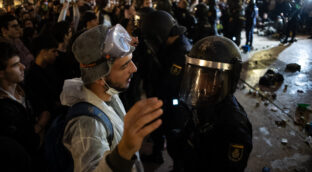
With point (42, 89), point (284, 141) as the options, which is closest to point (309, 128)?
point (284, 141)

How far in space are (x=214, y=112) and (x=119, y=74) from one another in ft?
2.96

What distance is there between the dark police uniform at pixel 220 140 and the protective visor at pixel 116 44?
0.91 metres

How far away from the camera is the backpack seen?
4.77 feet

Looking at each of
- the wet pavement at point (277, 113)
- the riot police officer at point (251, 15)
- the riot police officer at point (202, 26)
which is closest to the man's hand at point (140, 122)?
the wet pavement at point (277, 113)

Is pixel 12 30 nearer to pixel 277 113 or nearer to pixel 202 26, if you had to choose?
pixel 202 26

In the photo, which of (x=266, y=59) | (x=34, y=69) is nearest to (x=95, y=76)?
(x=34, y=69)

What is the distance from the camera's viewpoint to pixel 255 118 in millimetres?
5043

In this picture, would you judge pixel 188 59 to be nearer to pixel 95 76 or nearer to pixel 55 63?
pixel 95 76

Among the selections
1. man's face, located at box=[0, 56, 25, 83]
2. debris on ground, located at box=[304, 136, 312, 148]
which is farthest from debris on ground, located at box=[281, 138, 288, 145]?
man's face, located at box=[0, 56, 25, 83]

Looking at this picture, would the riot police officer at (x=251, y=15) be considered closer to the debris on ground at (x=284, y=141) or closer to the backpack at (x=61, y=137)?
the debris on ground at (x=284, y=141)

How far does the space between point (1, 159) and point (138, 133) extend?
2.13ft

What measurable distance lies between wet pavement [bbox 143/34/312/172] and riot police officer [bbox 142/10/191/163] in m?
0.70

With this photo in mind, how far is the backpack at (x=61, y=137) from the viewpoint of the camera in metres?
1.45

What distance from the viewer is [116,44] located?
167cm
